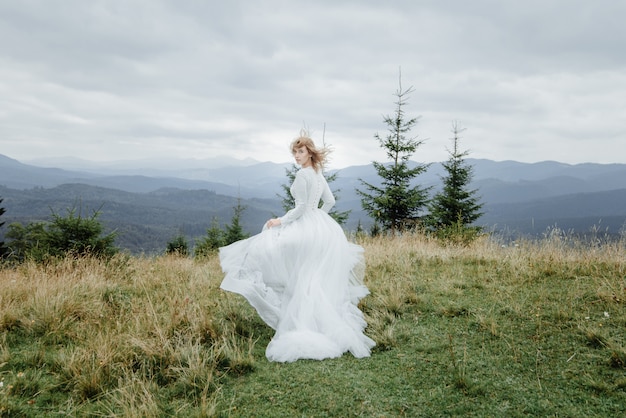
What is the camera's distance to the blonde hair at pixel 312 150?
5520mm

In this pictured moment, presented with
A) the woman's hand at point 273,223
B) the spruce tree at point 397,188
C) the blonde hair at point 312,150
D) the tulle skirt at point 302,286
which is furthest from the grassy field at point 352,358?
the spruce tree at point 397,188

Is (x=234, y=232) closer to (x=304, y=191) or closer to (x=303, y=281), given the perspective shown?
(x=304, y=191)

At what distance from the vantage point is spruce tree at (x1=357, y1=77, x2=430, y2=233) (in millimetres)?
17375

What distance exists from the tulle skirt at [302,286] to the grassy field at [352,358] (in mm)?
227

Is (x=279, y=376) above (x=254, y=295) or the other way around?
the other way around

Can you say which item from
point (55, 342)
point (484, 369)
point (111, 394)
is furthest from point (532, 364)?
point (55, 342)

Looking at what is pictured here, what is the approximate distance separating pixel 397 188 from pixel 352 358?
1359cm

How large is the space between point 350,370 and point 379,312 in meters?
1.76

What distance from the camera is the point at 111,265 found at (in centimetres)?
893

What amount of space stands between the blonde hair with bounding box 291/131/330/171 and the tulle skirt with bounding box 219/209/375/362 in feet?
2.45

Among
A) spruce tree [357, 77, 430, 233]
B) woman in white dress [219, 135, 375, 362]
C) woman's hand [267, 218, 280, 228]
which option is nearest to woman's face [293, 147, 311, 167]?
woman in white dress [219, 135, 375, 362]

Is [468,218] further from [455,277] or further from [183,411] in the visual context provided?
[183,411]

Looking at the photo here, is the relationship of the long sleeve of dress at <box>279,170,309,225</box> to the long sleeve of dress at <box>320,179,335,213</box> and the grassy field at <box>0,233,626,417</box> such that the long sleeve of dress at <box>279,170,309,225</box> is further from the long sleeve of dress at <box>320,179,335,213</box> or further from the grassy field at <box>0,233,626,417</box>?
the grassy field at <box>0,233,626,417</box>

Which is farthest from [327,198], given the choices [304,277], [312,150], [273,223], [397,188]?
[397,188]
